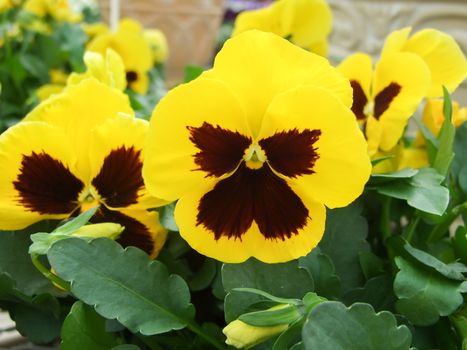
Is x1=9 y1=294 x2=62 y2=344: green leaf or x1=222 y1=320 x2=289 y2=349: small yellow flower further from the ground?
x1=222 y1=320 x2=289 y2=349: small yellow flower

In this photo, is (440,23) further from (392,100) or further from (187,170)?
(187,170)

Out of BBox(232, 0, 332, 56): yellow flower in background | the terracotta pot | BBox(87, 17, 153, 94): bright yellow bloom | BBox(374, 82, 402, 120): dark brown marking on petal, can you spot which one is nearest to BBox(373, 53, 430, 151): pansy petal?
BBox(374, 82, 402, 120): dark brown marking on petal

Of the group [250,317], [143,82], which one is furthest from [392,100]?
[143,82]

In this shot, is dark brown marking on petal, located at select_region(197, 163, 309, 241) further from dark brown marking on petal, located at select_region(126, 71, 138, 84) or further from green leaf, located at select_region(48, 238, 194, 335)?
dark brown marking on petal, located at select_region(126, 71, 138, 84)

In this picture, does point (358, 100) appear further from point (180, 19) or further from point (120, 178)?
point (180, 19)

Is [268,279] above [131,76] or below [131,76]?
above

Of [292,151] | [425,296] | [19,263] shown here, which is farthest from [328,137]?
[19,263]

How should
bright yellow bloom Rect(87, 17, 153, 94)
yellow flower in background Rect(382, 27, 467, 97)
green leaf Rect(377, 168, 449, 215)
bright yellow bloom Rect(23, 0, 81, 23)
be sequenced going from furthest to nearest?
bright yellow bloom Rect(23, 0, 81, 23)
bright yellow bloom Rect(87, 17, 153, 94)
yellow flower in background Rect(382, 27, 467, 97)
green leaf Rect(377, 168, 449, 215)
